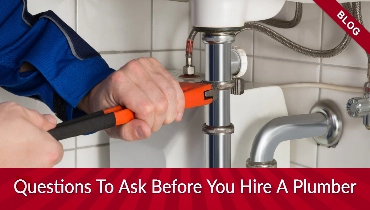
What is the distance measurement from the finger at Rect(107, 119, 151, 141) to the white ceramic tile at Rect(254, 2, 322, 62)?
14.7 inches

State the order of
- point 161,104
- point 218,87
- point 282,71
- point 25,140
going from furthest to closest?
point 282,71, point 218,87, point 161,104, point 25,140

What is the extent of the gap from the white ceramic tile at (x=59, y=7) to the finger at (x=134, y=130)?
1.34 feet

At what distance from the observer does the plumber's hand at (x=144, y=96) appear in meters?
0.57

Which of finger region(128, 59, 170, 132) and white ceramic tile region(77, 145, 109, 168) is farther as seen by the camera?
white ceramic tile region(77, 145, 109, 168)

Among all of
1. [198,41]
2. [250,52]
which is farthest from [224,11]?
[198,41]

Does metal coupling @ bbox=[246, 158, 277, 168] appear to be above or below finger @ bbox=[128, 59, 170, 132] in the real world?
below

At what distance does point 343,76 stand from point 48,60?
43 cm

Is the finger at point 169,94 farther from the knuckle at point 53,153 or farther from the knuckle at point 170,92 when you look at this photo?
the knuckle at point 53,153

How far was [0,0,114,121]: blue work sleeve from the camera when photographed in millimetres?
687

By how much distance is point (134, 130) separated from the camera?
576 millimetres

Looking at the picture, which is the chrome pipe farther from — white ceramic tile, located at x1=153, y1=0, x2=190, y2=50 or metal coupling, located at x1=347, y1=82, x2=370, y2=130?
white ceramic tile, located at x1=153, y1=0, x2=190, y2=50

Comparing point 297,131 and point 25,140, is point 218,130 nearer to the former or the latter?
point 297,131

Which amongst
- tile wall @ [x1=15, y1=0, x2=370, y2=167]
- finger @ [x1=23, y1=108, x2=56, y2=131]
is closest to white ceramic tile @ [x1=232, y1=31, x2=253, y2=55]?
tile wall @ [x1=15, y1=0, x2=370, y2=167]

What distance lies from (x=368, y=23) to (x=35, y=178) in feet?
1.64
